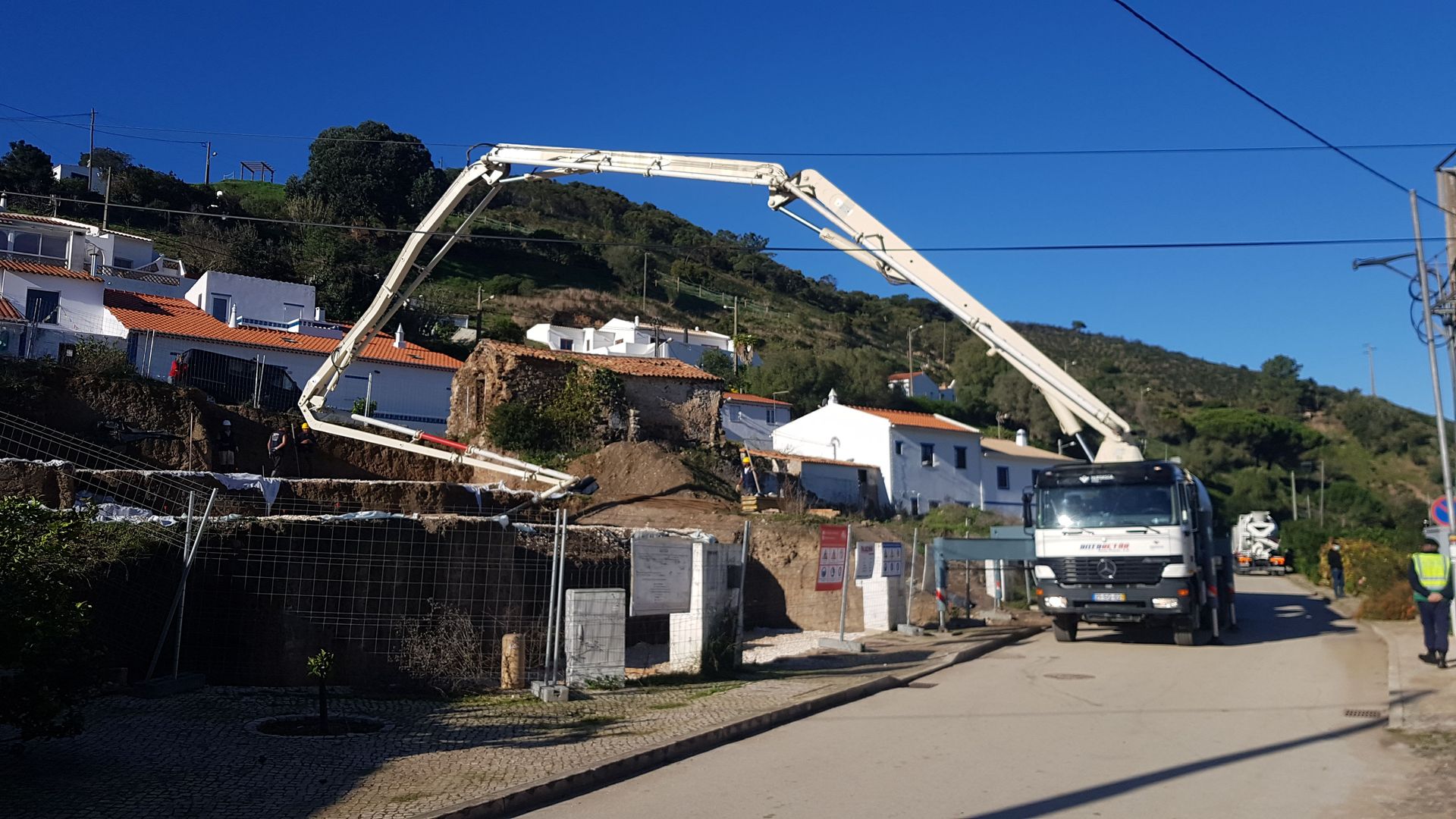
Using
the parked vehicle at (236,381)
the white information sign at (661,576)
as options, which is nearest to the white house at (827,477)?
the parked vehicle at (236,381)

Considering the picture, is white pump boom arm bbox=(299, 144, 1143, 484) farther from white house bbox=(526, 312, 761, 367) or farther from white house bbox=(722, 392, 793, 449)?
white house bbox=(526, 312, 761, 367)

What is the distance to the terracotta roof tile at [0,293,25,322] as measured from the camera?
3488cm

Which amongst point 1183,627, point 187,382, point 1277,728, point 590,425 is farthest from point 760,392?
point 1277,728

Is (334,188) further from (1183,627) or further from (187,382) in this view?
(1183,627)

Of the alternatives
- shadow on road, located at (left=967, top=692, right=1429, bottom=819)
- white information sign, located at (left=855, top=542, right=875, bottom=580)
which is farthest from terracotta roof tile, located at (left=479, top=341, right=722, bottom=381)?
shadow on road, located at (left=967, top=692, right=1429, bottom=819)

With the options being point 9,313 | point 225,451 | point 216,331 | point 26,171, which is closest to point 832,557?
point 225,451

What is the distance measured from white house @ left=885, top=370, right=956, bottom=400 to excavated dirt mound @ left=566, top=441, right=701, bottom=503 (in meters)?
46.9

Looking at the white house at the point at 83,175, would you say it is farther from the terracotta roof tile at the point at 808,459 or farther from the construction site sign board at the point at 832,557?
the construction site sign board at the point at 832,557

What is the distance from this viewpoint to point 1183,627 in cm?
1894

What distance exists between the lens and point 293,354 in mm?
41125

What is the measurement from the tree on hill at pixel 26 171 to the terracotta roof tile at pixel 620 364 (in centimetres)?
4900

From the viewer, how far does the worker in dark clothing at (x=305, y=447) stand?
89.6ft

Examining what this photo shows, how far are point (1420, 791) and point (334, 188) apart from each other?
8426 centimetres

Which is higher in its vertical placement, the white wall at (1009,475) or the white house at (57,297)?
the white house at (57,297)
